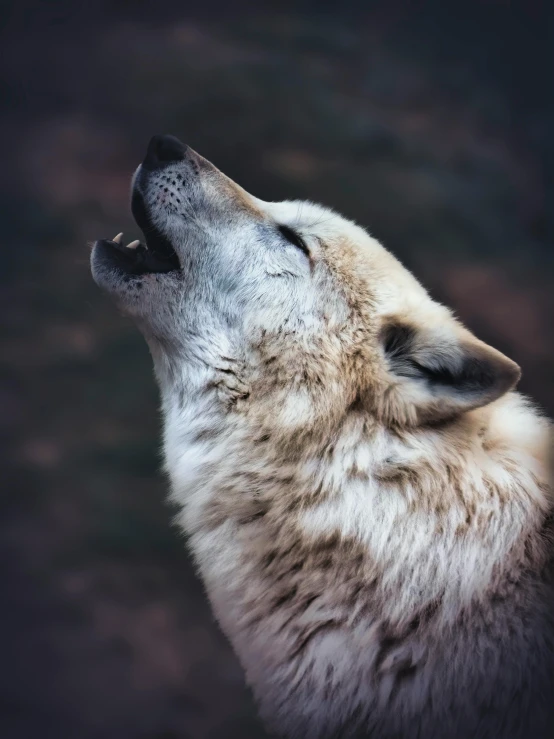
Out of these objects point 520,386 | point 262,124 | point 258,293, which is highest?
point 262,124

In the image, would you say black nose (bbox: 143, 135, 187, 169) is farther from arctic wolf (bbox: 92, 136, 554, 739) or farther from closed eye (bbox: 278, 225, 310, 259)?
closed eye (bbox: 278, 225, 310, 259)

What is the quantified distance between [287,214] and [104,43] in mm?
852

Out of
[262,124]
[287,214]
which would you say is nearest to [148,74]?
[262,124]

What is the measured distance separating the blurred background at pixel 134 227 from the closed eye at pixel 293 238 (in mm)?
614

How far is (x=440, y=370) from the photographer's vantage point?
1.21m

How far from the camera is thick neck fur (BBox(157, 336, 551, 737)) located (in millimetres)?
1154

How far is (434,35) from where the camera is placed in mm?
1688

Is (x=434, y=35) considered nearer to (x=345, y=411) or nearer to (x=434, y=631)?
(x=345, y=411)

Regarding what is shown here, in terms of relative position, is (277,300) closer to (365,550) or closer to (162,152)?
(162,152)

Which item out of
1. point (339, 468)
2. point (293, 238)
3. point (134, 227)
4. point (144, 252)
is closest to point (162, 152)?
point (144, 252)

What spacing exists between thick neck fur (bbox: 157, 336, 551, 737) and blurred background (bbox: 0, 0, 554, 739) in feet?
1.65

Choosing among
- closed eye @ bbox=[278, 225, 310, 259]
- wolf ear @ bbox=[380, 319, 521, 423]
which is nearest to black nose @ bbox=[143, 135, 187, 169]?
closed eye @ bbox=[278, 225, 310, 259]

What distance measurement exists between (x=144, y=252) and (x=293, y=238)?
1.13 ft

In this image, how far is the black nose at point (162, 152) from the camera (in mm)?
1427
